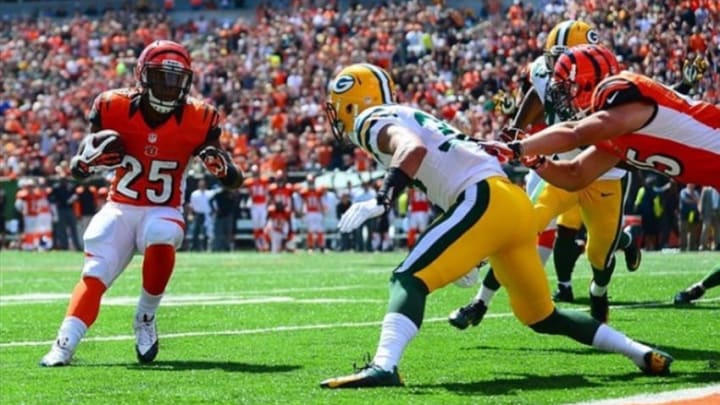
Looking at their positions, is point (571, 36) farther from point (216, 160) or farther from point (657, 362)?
point (657, 362)

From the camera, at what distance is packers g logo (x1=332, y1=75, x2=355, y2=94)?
6.99m

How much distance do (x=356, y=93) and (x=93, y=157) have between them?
1.63 meters

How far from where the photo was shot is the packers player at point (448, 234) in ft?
20.4

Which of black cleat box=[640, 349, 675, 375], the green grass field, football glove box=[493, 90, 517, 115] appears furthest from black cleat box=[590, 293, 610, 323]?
football glove box=[493, 90, 517, 115]

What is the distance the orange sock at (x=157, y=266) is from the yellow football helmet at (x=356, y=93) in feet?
4.60

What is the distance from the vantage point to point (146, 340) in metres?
7.88

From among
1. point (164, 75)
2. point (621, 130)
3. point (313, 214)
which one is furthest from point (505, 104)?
point (313, 214)

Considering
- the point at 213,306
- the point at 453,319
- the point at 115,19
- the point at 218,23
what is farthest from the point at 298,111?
the point at 453,319

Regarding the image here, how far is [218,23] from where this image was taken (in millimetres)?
36844

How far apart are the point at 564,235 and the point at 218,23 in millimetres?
27032

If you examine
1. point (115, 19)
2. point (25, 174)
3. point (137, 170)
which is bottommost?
point (25, 174)

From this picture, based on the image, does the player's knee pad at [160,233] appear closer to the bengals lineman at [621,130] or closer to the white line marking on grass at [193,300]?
the bengals lineman at [621,130]

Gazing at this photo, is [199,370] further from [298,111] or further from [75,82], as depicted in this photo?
[75,82]

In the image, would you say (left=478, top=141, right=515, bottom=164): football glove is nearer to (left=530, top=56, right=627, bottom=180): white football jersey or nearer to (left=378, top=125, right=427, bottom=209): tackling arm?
(left=378, top=125, right=427, bottom=209): tackling arm
